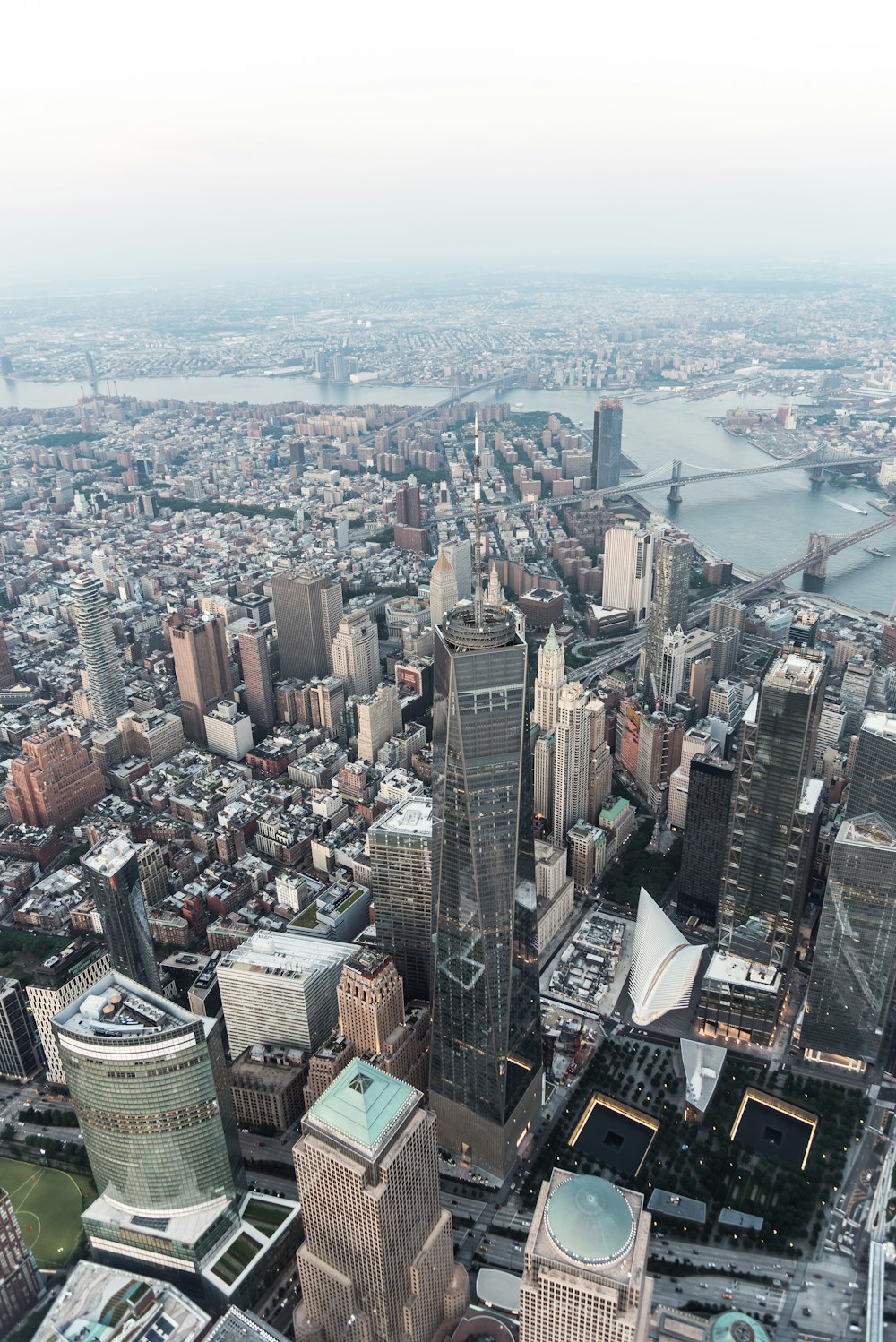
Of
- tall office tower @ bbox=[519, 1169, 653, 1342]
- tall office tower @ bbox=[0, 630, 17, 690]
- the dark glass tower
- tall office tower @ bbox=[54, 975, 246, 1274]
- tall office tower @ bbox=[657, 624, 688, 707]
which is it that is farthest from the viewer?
tall office tower @ bbox=[0, 630, 17, 690]

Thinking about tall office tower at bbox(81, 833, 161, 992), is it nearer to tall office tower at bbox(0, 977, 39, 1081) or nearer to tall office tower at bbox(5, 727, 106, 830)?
tall office tower at bbox(0, 977, 39, 1081)

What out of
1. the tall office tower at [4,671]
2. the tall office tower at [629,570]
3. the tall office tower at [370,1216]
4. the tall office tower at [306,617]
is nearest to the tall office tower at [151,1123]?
the tall office tower at [370,1216]

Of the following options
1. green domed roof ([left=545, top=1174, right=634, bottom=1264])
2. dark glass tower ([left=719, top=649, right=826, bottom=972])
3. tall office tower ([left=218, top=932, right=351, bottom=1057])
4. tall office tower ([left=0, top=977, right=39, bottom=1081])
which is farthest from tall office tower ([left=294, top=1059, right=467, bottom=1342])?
dark glass tower ([left=719, top=649, right=826, bottom=972])

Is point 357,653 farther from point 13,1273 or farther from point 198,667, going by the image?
point 13,1273

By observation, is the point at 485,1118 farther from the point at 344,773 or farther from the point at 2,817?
the point at 2,817

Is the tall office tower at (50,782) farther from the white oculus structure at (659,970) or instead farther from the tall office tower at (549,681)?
the white oculus structure at (659,970)

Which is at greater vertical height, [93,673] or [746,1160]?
[93,673]

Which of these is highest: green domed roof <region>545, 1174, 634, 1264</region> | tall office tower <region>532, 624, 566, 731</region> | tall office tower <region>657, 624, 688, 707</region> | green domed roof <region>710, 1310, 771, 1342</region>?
green domed roof <region>545, 1174, 634, 1264</region>

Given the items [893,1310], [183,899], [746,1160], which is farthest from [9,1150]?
[893,1310]
